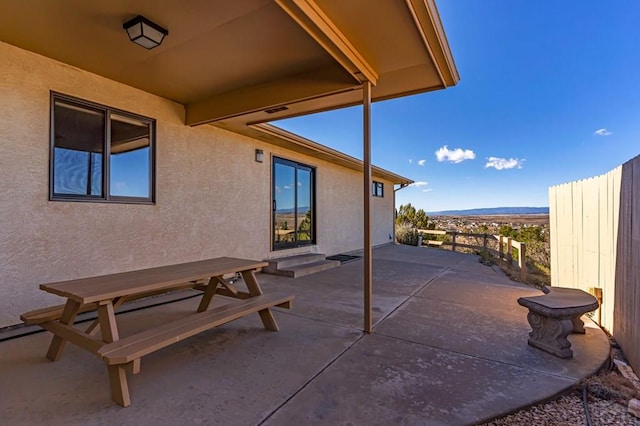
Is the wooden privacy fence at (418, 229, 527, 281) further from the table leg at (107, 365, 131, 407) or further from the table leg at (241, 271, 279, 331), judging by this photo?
the table leg at (107, 365, 131, 407)

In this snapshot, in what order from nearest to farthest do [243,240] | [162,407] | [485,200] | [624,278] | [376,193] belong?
[162,407], [624,278], [243,240], [376,193], [485,200]

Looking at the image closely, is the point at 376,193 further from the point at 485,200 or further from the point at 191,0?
the point at 485,200

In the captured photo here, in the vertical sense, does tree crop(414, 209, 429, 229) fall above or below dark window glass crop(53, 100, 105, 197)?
below

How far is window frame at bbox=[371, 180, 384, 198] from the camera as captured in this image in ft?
36.4

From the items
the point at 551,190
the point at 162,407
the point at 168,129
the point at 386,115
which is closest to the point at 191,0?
the point at 168,129

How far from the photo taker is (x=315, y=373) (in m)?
2.10

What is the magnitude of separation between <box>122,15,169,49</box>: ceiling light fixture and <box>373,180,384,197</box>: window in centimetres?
925

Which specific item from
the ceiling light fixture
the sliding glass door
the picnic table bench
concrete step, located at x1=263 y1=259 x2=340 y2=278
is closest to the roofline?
the sliding glass door

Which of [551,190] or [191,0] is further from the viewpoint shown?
[551,190]

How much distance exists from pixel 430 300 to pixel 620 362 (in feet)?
6.23

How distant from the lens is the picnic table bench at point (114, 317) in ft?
5.62

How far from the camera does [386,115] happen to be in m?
13.3

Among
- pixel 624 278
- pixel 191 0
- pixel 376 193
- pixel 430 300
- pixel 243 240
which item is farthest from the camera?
pixel 376 193

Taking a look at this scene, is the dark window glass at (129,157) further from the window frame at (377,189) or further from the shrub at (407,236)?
the shrub at (407,236)
